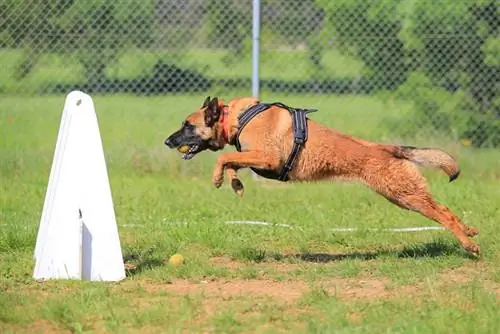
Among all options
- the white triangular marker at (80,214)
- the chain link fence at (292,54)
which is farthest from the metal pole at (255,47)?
the white triangular marker at (80,214)

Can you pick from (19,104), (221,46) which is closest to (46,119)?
(19,104)

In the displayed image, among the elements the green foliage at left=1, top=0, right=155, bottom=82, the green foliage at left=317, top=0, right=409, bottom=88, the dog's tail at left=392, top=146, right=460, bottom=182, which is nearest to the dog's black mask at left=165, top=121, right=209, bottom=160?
the dog's tail at left=392, top=146, right=460, bottom=182

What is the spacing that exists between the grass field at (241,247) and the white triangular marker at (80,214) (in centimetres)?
15

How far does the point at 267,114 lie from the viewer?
6957mm

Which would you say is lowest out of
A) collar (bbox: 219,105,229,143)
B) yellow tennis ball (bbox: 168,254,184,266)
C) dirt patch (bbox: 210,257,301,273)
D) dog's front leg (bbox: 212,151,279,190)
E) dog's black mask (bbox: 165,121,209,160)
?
dirt patch (bbox: 210,257,301,273)

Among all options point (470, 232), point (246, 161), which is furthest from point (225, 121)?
point (470, 232)

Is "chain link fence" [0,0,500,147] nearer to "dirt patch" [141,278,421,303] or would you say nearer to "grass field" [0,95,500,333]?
"grass field" [0,95,500,333]

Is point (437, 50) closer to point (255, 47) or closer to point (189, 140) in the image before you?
point (255, 47)

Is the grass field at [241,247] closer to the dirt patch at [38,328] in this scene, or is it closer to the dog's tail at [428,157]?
the dirt patch at [38,328]

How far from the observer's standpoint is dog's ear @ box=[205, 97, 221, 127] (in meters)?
7.05

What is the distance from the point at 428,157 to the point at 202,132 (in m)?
1.75

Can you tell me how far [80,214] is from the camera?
601cm

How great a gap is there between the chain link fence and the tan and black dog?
4.22m

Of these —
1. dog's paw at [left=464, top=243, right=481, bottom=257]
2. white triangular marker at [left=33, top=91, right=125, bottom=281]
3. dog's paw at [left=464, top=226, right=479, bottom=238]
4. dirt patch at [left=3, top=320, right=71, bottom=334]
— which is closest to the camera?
dirt patch at [left=3, top=320, right=71, bottom=334]
